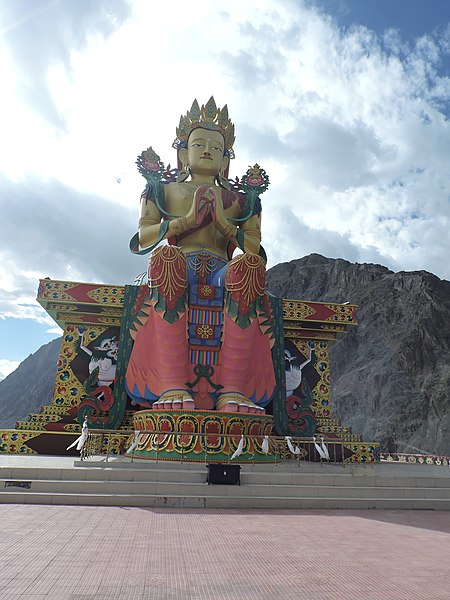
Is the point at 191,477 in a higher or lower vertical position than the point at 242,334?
lower

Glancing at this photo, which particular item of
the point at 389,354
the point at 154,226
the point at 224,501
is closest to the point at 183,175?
the point at 154,226

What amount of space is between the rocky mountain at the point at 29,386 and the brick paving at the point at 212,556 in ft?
137

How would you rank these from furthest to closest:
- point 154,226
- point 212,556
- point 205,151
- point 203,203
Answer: point 205,151
point 154,226
point 203,203
point 212,556

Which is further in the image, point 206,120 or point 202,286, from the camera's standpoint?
point 206,120

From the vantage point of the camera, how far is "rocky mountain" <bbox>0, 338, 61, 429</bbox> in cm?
4669

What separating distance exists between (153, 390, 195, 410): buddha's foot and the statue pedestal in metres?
0.12

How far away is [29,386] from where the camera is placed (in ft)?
173

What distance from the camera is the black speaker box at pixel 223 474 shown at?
17.4ft

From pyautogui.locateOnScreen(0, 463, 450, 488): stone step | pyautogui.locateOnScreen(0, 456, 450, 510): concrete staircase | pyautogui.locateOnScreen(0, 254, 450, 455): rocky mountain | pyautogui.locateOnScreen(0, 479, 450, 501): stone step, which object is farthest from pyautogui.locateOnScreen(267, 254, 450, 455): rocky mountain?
pyautogui.locateOnScreen(0, 479, 450, 501): stone step

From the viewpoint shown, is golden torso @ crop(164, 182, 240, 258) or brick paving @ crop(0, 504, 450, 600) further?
golden torso @ crop(164, 182, 240, 258)

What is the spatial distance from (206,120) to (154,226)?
2.92 meters

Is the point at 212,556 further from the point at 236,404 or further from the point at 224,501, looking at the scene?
the point at 236,404

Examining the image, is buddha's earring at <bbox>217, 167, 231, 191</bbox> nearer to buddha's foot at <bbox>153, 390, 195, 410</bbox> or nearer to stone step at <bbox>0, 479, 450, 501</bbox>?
buddha's foot at <bbox>153, 390, 195, 410</bbox>

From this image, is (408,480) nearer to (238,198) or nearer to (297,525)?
(297,525)
